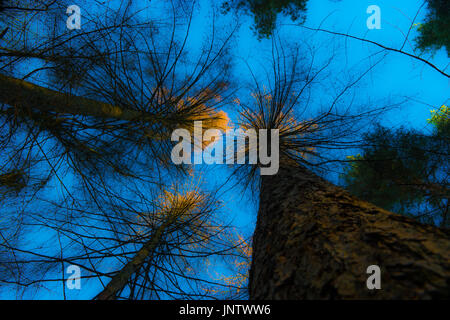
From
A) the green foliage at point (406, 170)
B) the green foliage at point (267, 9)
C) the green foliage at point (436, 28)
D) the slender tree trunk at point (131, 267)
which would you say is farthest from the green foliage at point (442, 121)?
the slender tree trunk at point (131, 267)

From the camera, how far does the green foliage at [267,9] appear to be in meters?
3.73

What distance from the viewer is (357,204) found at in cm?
120

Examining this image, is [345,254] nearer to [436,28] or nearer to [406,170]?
[406,170]

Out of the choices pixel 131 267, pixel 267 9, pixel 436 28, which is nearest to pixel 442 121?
pixel 436 28

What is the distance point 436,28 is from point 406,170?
329 centimetres

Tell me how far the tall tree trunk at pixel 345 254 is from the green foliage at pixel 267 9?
3812 millimetres

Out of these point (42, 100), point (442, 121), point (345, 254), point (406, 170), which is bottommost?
point (345, 254)

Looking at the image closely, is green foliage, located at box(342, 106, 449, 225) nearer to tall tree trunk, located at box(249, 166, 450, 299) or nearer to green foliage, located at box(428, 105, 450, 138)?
green foliage, located at box(428, 105, 450, 138)

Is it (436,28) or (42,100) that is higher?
(436,28)

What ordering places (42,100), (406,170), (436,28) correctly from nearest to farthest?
(42,100) → (406,170) → (436,28)

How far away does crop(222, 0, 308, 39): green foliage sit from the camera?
3.73 metres

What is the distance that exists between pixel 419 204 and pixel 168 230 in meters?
4.66

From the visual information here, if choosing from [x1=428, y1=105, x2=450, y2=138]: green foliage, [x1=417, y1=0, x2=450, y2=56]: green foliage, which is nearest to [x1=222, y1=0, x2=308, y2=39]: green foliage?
[x1=417, y1=0, x2=450, y2=56]: green foliage

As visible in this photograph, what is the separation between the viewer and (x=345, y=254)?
814 mm
